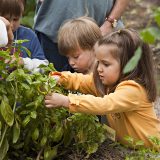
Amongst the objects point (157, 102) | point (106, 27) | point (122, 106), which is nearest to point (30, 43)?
point (106, 27)

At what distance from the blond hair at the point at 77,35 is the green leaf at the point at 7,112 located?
3.65 feet

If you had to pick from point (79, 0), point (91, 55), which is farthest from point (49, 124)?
point (79, 0)

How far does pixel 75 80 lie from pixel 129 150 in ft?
1.85

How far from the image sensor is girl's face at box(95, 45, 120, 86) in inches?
112

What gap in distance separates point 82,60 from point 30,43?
0.38 meters

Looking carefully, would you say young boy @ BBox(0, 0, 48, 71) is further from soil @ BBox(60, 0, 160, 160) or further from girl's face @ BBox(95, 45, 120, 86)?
soil @ BBox(60, 0, 160, 160)

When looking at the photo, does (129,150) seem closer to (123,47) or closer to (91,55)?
(123,47)

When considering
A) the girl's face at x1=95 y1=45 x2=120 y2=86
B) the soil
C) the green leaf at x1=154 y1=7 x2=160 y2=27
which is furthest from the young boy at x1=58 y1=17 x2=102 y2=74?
the green leaf at x1=154 y1=7 x2=160 y2=27

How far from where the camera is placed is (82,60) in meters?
3.35

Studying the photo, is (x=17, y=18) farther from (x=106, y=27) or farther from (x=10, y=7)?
(x=106, y=27)

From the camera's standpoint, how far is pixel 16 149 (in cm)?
260

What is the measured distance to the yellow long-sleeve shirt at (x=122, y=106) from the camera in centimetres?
260

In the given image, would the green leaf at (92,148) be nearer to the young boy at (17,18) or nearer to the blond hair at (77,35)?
the young boy at (17,18)

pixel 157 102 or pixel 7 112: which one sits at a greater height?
pixel 7 112
